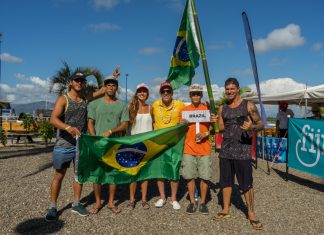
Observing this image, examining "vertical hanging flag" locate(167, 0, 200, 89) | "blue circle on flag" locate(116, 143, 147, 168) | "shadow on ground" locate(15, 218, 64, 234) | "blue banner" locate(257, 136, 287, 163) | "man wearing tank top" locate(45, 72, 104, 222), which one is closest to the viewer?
"shadow on ground" locate(15, 218, 64, 234)

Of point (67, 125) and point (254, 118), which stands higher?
point (254, 118)

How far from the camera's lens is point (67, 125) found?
4.34 meters

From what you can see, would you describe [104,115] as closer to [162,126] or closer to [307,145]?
[162,126]

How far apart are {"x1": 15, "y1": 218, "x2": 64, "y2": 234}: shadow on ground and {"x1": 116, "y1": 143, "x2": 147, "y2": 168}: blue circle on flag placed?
1290mm

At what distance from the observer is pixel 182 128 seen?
196 inches

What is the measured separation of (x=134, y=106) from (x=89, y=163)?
119 cm

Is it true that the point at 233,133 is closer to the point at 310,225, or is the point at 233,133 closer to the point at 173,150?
the point at 173,150

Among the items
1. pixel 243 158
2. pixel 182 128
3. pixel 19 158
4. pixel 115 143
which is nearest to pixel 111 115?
pixel 115 143

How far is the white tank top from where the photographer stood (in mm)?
5082

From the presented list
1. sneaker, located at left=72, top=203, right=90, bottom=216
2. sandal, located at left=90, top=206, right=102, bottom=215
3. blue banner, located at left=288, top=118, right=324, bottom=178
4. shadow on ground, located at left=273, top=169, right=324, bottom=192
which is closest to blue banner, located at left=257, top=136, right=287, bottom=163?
shadow on ground, located at left=273, top=169, right=324, bottom=192

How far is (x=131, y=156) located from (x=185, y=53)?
2.17m

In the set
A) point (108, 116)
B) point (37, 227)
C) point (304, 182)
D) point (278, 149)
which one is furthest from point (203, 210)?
point (278, 149)

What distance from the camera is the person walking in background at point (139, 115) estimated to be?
506 centimetres

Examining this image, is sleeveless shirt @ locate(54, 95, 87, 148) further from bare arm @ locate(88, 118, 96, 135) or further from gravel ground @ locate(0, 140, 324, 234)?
gravel ground @ locate(0, 140, 324, 234)
